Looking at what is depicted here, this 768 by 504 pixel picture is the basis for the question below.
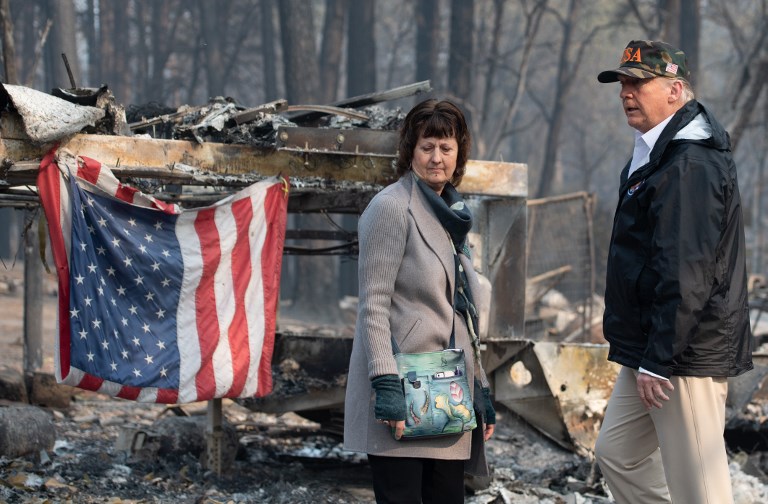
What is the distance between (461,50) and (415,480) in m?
19.9

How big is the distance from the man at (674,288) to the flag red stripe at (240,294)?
2.67m

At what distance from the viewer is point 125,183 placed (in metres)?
5.99

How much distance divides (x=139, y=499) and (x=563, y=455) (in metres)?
3.66

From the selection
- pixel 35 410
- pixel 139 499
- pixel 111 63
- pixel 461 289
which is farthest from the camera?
pixel 111 63

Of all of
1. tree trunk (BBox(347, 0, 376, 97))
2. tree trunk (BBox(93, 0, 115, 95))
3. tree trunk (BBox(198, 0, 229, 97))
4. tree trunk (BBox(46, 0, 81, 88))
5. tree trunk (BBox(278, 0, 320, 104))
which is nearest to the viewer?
tree trunk (BBox(46, 0, 81, 88))

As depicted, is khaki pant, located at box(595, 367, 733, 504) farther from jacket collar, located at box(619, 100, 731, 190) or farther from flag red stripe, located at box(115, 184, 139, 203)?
flag red stripe, located at box(115, 184, 139, 203)

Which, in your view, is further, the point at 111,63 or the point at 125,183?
the point at 111,63

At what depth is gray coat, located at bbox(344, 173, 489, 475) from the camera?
346 cm

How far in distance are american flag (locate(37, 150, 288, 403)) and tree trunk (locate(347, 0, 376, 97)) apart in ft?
58.5

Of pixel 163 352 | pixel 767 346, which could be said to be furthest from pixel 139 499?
pixel 767 346

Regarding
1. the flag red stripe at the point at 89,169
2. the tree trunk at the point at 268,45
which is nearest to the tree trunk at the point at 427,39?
the tree trunk at the point at 268,45

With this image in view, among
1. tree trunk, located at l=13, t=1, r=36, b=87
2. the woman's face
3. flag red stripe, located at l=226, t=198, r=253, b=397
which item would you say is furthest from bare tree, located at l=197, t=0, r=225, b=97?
the woman's face

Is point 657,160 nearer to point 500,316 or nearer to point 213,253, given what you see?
point 213,253

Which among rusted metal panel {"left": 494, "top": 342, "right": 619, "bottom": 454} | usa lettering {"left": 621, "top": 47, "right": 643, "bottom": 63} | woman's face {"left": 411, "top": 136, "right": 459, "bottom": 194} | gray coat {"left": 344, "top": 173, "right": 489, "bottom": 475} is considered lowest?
rusted metal panel {"left": 494, "top": 342, "right": 619, "bottom": 454}
